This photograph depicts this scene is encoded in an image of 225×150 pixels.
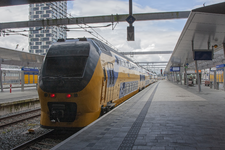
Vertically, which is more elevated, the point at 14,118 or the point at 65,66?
the point at 65,66

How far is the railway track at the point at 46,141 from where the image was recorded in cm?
614

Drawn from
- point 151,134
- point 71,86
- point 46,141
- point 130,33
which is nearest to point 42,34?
point 130,33

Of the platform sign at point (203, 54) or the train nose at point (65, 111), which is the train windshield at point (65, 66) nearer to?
the train nose at point (65, 111)

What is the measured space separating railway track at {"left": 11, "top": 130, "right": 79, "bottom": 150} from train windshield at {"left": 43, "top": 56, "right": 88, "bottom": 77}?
215 cm

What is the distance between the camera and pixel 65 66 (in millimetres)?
7285

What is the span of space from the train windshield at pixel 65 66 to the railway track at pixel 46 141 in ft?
7.06

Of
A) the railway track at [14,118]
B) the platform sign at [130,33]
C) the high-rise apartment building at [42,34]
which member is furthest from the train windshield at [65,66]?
the high-rise apartment building at [42,34]

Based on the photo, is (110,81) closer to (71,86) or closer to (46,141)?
(71,86)

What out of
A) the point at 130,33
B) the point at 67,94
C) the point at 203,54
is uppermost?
the point at 130,33

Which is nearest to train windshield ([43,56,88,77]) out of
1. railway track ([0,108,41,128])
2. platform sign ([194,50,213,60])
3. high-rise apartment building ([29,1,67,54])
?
railway track ([0,108,41,128])

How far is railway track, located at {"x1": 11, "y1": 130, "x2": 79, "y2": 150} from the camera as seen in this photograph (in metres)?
6.14

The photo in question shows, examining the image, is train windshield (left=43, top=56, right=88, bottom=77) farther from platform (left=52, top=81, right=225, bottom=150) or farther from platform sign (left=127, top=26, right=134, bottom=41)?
platform sign (left=127, top=26, right=134, bottom=41)

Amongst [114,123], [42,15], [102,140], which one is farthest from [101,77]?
[42,15]

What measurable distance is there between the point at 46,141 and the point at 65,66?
259 cm
